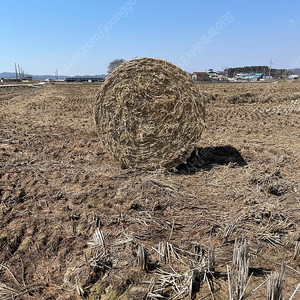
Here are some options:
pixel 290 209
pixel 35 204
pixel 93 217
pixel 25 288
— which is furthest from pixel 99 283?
pixel 290 209

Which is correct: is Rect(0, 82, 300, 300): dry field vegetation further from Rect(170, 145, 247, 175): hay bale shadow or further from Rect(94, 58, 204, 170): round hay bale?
Rect(94, 58, 204, 170): round hay bale

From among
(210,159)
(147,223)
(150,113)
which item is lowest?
(147,223)

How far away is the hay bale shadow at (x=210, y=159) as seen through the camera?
512 centimetres

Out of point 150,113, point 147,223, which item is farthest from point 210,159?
point 147,223

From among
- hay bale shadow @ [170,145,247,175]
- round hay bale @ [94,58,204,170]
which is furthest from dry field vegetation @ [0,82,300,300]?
round hay bale @ [94,58,204,170]

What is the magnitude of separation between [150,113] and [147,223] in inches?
87.1

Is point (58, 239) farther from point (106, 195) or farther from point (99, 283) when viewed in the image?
point (106, 195)

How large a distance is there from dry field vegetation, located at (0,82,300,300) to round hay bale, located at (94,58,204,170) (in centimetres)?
37

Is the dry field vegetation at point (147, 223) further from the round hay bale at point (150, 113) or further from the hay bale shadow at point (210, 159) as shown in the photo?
the round hay bale at point (150, 113)

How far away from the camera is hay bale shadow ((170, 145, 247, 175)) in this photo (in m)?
5.12

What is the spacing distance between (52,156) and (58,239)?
306 centimetres

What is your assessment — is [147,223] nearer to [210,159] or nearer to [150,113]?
[150,113]

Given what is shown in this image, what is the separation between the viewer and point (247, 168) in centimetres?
503

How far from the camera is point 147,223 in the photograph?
344 cm
